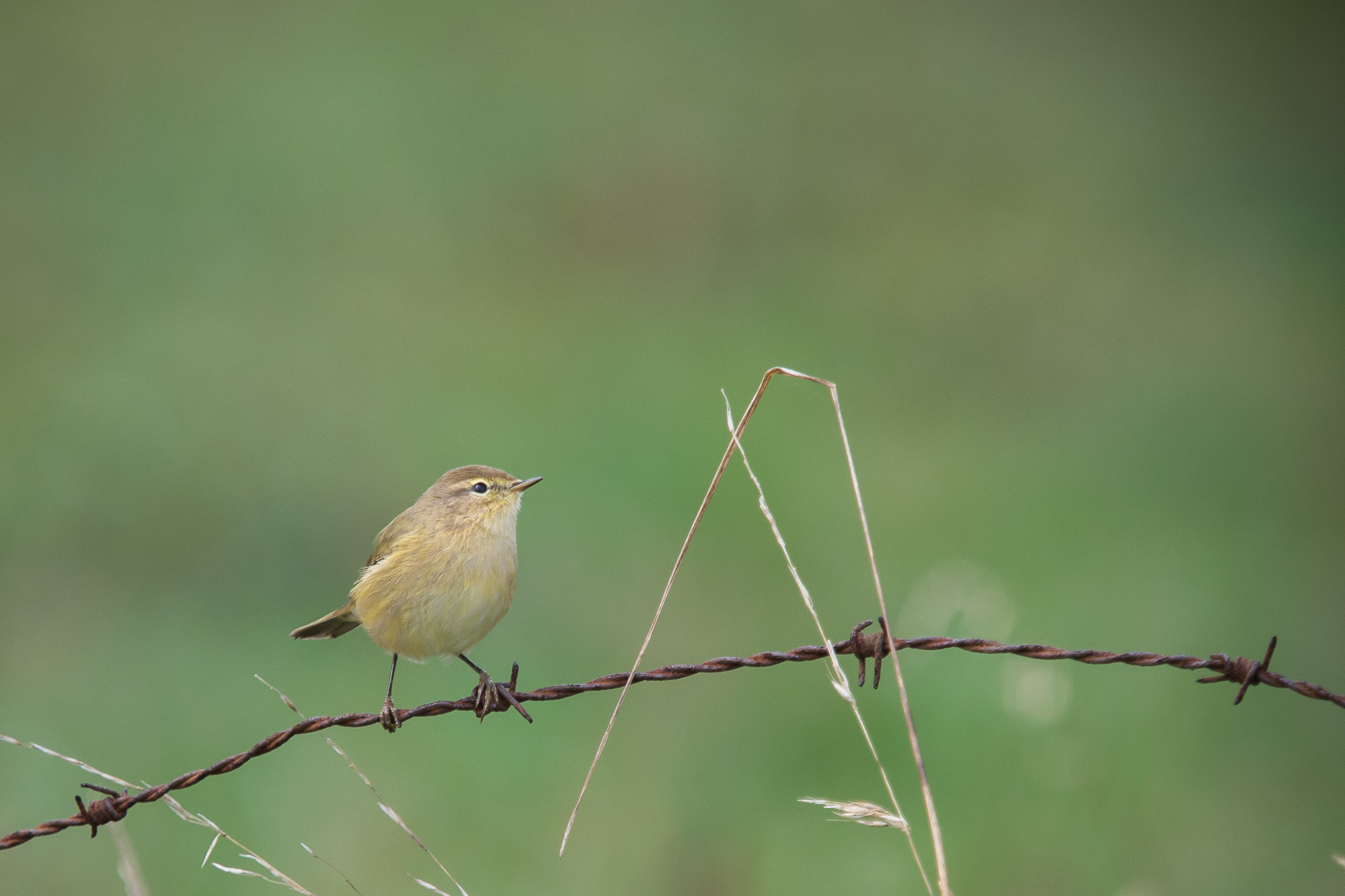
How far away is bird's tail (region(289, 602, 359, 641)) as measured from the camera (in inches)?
188

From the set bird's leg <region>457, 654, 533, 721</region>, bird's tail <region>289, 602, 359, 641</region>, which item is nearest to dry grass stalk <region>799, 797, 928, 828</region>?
bird's leg <region>457, 654, 533, 721</region>

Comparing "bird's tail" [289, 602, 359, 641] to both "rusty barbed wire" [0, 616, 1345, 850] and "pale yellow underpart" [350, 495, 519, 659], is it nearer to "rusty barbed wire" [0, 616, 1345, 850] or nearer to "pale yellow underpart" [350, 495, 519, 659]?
"pale yellow underpart" [350, 495, 519, 659]

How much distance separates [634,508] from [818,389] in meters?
3.00

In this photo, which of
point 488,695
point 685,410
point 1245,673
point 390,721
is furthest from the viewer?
point 685,410

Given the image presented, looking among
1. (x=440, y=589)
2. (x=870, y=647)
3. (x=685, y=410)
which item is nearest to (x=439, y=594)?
(x=440, y=589)

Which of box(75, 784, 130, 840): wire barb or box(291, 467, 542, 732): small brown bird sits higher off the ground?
box(291, 467, 542, 732): small brown bird

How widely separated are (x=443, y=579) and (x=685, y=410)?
6.14 meters

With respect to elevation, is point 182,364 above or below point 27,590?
above

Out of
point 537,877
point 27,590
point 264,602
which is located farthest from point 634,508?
point 27,590

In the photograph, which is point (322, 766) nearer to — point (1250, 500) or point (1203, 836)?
point (1203, 836)

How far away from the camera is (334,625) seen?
495 centimetres

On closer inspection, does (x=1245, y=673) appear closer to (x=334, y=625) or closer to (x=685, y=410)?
(x=334, y=625)

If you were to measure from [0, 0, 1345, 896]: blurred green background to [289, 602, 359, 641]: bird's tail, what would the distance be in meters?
1.93

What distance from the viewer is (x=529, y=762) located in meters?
6.83
